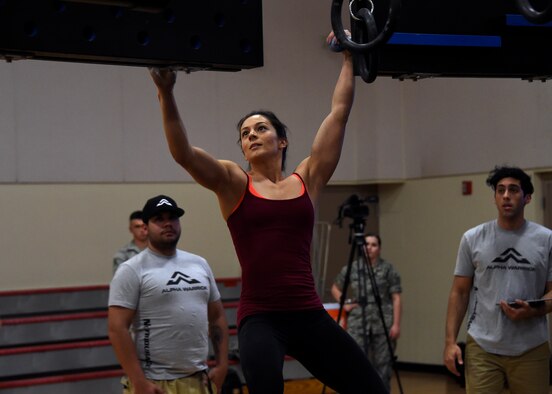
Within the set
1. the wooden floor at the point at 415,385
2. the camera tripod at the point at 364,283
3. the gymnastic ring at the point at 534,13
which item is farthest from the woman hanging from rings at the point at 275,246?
the wooden floor at the point at 415,385

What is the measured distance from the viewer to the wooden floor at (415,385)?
920 cm

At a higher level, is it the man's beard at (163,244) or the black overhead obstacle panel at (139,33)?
the black overhead obstacle panel at (139,33)

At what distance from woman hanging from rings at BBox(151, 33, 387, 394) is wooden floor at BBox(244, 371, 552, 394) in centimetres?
552

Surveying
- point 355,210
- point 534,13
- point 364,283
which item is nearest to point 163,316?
point 534,13

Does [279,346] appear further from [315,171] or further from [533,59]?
[533,59]

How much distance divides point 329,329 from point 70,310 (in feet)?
20.0

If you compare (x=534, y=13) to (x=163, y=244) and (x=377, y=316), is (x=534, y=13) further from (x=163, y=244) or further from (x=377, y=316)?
(x=377, y=316)

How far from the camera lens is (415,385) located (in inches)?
404

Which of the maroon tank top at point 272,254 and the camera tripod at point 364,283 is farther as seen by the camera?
the camera tripod at point 364,283

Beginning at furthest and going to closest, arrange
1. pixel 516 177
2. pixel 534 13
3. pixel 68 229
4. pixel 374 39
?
pixel 68 229 → pixel 516 177 → pixel 374 39 → pixel 534 13

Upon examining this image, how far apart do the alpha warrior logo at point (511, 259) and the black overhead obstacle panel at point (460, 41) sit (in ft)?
5.01

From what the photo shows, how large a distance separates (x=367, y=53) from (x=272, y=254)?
86 centimetres

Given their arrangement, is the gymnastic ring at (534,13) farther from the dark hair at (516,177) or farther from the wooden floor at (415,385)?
the wooden floor at (415,385)

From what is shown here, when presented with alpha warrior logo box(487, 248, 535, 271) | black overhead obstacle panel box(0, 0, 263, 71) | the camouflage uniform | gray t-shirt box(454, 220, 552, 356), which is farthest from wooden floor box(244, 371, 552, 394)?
black overhead obstacle panel box(0, 0, 263, 71)
